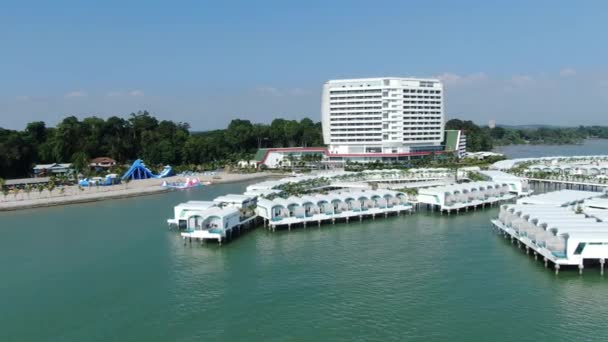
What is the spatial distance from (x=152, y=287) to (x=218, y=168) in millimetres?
64104

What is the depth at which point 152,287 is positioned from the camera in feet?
78.5

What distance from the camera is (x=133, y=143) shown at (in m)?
87.2

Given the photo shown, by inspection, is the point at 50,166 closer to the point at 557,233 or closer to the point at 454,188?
the point at 454,188

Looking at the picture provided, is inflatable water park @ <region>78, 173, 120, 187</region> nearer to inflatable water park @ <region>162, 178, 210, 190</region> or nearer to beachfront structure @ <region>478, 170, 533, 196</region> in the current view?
inflatable water park @ <region>162, 178, 210, 190</region>

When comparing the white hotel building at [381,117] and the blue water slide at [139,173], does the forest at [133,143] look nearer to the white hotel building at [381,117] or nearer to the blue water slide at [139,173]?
the blue water slide at [139,173]

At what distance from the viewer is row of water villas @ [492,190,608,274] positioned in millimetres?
24531

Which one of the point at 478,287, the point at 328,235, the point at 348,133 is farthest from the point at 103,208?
the point at 348,133

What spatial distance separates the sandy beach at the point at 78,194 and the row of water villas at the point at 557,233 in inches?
1573

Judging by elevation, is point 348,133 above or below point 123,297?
above

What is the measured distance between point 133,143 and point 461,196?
6379 centimetres

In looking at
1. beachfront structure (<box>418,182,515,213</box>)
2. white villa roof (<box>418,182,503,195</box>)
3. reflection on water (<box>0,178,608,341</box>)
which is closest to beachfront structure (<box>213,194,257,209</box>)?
reflection on water (<box>0,178,608,341</box>)

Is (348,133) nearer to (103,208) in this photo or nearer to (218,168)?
(218,168)

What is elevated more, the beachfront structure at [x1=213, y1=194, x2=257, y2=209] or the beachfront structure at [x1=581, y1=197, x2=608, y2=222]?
the beachfront structure at [x1=213, y1=194, x2=257, y2=209]

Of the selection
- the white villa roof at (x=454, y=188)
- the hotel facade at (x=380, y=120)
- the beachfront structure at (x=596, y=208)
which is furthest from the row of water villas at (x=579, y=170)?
the hotel facade at (x=380, y=120)
